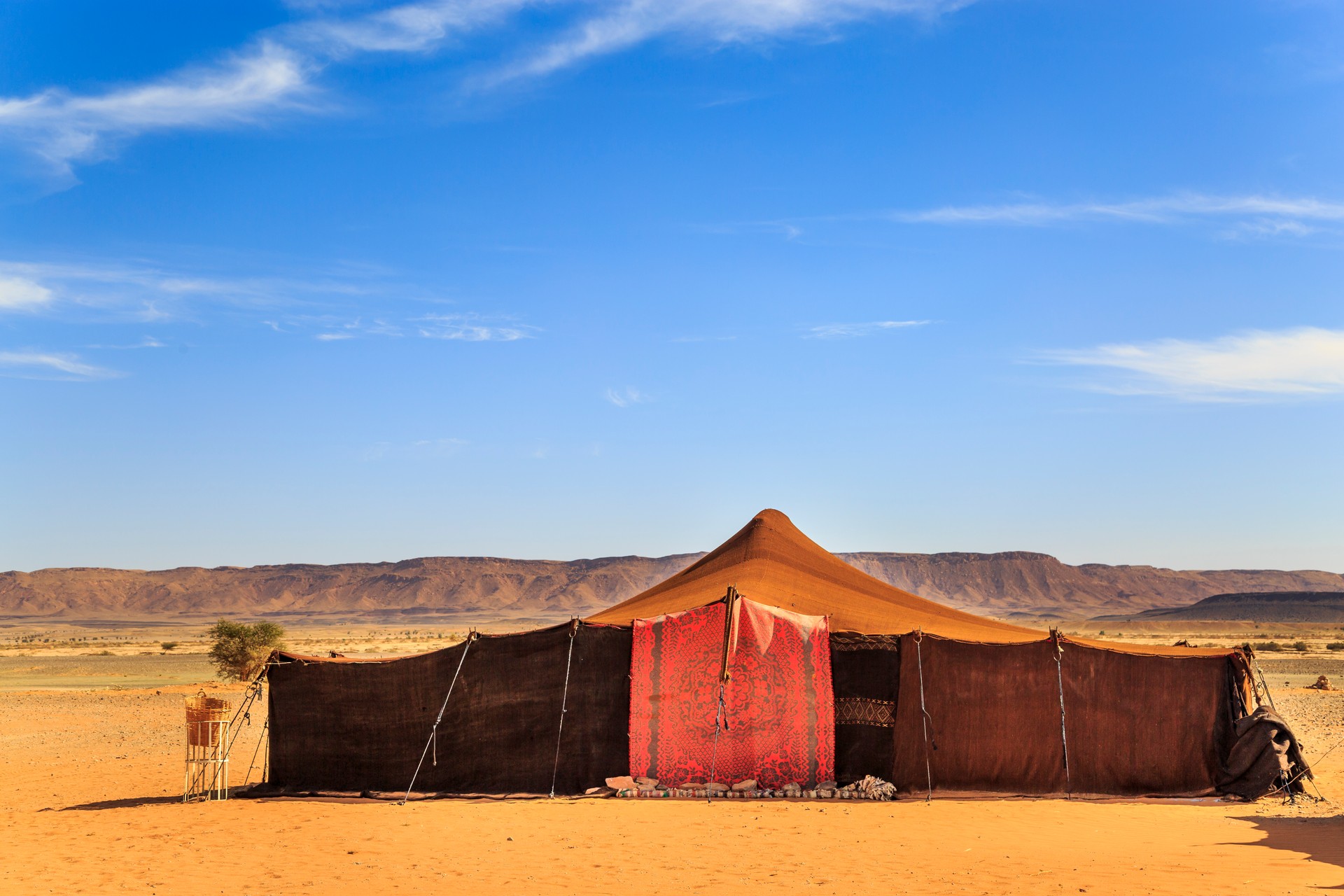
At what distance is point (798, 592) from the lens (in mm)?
16766

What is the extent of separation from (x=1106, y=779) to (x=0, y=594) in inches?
6834

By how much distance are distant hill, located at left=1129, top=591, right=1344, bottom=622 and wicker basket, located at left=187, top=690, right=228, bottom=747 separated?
114m

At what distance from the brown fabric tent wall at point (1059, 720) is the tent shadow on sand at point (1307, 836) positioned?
1.62m

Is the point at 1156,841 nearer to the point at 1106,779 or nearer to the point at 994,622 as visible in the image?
the point at 1106,779

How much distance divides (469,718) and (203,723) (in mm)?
3234

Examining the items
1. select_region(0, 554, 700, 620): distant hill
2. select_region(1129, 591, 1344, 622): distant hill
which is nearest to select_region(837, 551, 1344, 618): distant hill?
select_region(1129, 591, 1344, 622): distant hill

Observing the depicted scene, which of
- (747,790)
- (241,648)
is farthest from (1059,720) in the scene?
(241,648)

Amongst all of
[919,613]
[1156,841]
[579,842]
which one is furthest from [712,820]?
[919,613]

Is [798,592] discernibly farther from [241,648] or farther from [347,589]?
[347,589]

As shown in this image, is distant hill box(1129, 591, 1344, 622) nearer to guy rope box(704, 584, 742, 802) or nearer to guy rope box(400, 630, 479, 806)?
→ guy rope box(704, 584, 742, 802)

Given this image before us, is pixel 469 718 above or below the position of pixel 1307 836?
above

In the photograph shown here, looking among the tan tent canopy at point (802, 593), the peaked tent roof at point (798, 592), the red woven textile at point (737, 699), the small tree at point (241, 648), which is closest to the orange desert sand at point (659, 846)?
the red woven textile at point (737, 699)

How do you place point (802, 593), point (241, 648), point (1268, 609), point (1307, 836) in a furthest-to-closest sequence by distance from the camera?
point (1268, 609) < point (241, 648) < point (802, 593) < point (1307, 836)

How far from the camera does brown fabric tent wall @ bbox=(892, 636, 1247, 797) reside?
44.4ft
